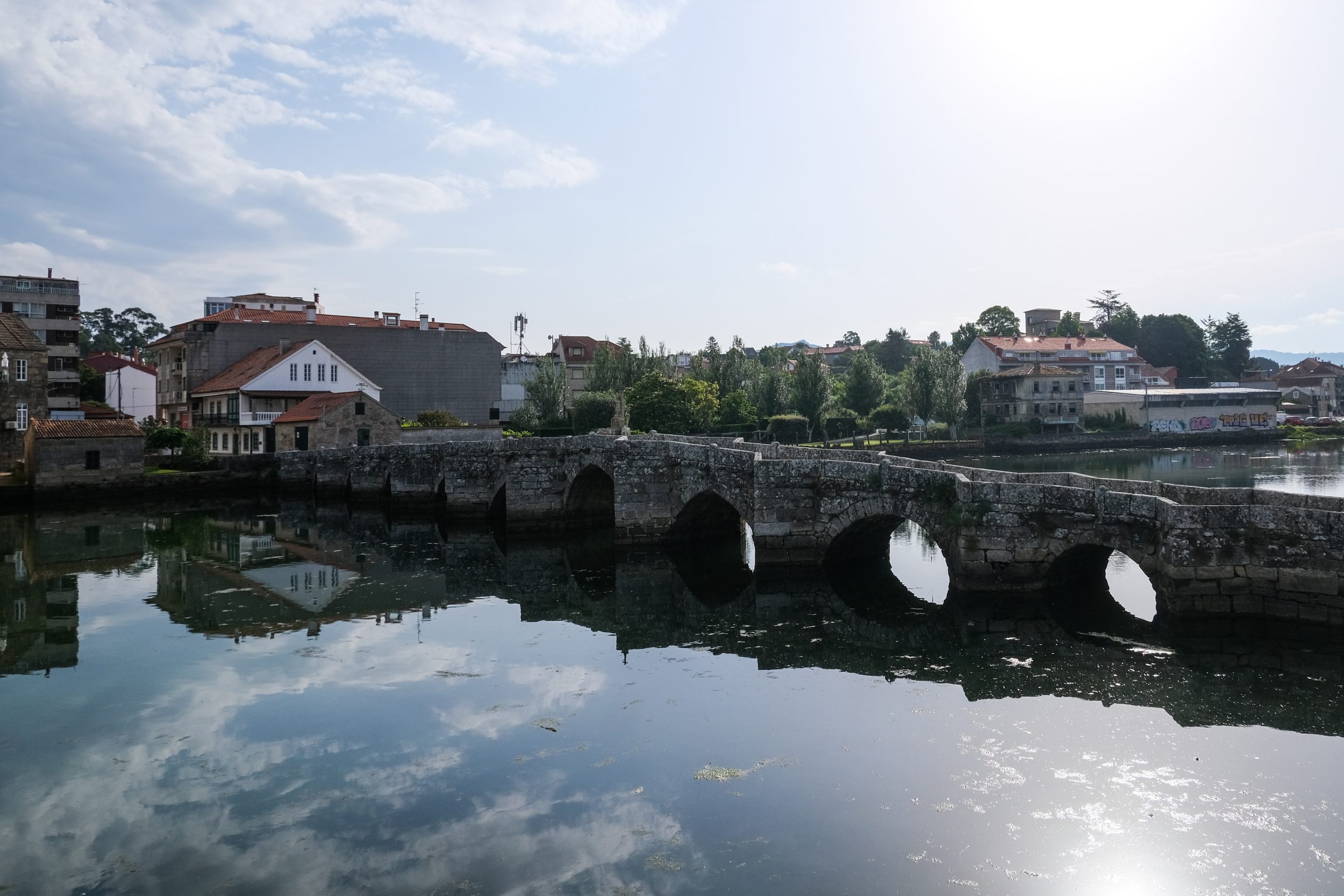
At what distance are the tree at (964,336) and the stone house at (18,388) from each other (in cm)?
10149

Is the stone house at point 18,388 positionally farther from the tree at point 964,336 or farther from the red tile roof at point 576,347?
the tree at point 964,336

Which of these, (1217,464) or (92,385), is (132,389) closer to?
(92,385)

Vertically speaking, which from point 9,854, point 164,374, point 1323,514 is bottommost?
point 9,854

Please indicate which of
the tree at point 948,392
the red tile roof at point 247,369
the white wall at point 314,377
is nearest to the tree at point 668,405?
the white wall at point 314,377

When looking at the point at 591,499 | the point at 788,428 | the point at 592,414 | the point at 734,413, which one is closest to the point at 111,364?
the point at 592,414

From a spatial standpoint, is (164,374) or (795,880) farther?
(164,374)

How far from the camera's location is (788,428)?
73000 mm

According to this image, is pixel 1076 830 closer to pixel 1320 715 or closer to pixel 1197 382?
pixel 1320 715

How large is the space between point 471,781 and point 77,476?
4516 cm

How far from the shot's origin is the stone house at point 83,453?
153ft

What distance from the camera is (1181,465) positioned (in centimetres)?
6300

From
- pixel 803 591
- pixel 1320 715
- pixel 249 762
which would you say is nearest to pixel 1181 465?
pixel 803 591

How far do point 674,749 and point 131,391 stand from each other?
87.1 meters

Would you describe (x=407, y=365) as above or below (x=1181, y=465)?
above
